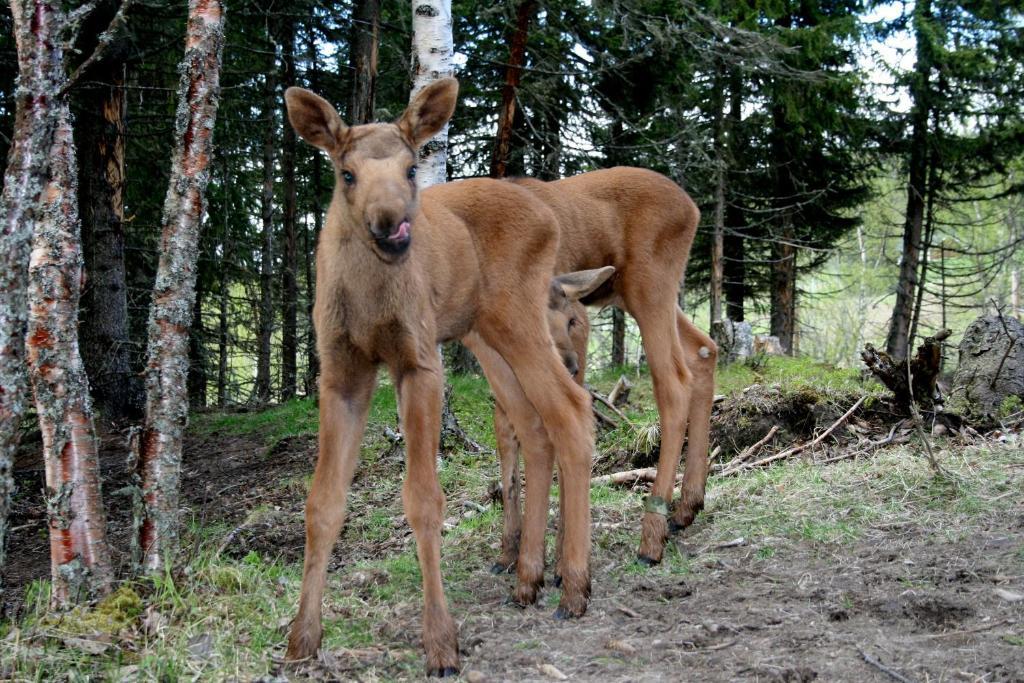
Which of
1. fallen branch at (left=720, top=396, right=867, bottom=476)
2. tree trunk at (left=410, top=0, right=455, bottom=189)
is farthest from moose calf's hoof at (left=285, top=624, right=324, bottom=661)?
tree trunk at (left=410, top=0, right=455, bottom=189)

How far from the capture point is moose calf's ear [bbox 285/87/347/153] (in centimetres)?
473

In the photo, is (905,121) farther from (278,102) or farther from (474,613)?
(474,613)

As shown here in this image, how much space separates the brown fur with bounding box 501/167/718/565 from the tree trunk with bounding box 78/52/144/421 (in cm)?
816

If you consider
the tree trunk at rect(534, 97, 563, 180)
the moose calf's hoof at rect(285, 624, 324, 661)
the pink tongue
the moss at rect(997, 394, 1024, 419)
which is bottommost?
the moose calf's hoof at rect(285, 624, 324, 661)

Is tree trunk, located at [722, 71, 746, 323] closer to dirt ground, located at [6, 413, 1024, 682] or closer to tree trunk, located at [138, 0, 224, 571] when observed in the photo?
dirt ground, located at [6, 413, 1024, 682]

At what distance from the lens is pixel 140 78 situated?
16.7m

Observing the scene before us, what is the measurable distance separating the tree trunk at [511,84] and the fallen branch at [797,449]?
6.28 metres

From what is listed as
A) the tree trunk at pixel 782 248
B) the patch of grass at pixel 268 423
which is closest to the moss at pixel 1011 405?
the patch of grass at pixel 268 423

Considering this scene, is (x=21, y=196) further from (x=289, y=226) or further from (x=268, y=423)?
(x=289, y=226)

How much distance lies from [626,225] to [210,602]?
374 centimetres

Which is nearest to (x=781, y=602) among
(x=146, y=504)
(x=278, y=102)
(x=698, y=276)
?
(x=146, y=504)

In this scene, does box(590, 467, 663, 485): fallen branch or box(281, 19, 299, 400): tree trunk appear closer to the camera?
box(590, 467, 663, 485): fallen branch

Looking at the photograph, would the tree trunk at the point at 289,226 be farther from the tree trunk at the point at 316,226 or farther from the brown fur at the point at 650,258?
the brown fur at the point at 650,258

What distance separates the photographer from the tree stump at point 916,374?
8.09m
